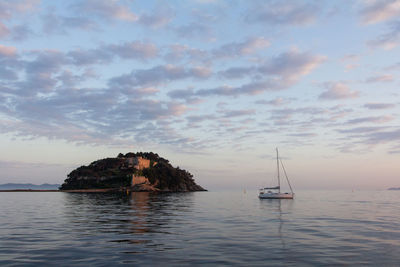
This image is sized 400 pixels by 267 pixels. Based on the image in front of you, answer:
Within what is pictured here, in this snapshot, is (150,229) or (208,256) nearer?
(208,256)

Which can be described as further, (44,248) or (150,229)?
(150,229)

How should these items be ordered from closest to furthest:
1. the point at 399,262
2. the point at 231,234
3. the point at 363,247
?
the point at 399,262 < the point at 363,247 < the point at 231,234

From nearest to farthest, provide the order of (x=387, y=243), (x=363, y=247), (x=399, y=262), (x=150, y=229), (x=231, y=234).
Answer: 1. (x=399, y=262)
2. (x=363, y=247)
3. (x=387, y=243)
4. (x=231, y=234)
5. (x=150, y=229)

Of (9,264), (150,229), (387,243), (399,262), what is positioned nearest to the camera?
(9,264)

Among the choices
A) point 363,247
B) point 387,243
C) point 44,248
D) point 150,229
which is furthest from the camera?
point 150,229

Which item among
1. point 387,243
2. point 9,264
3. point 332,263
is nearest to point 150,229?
point 9,264

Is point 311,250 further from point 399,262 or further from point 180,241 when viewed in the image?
point 180,241

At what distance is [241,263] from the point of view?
18.3 meters

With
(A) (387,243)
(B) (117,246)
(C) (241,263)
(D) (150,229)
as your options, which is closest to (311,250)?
(C) (241,263)

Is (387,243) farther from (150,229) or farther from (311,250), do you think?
(150,229)

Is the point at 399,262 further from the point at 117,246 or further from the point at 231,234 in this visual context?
the point at 117,246

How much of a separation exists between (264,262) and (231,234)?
11.0 meters

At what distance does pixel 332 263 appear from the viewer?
1867 centimetres

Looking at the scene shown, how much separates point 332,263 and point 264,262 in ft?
13.3
